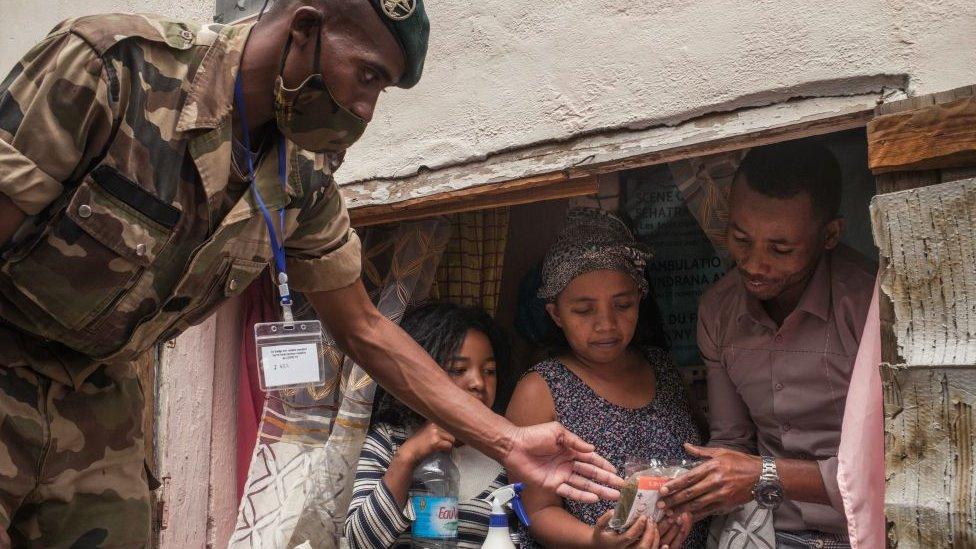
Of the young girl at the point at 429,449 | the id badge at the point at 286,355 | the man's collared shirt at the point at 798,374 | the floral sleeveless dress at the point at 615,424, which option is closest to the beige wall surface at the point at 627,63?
the young girl at the point at 429,449

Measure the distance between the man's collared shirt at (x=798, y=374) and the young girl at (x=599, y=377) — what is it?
224 millimetres

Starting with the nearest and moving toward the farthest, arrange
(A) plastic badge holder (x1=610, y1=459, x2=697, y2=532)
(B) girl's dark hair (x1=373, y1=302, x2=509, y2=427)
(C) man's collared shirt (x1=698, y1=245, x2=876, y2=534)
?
(A) plastic badge holder (x1=610, y1=459, x2=697, y2=532)
(C) man's collared shirt (x1=698, y1=245, x2=876, y2=534)
(B) girl's dark hair (x1=373, y1=302, x2=509, y2=427)

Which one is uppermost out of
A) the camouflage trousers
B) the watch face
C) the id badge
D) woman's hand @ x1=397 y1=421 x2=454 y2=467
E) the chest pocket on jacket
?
the chest pocket on jacket

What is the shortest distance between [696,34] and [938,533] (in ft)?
5.15

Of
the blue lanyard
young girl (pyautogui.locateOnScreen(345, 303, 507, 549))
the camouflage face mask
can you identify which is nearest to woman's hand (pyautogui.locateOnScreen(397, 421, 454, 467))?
young girl (pyautogui.locateOnScreen(345, 303, 507, 549))

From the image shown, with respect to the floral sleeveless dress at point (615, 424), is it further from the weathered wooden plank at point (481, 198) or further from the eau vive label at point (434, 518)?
the weathered wooden plank at point (481, 198)

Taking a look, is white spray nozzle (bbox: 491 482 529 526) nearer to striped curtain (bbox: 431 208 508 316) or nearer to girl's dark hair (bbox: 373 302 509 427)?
girl's dark hair (bbox: 373 302 509 427)

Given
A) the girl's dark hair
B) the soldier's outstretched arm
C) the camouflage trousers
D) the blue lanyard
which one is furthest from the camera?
the girl's dark hair


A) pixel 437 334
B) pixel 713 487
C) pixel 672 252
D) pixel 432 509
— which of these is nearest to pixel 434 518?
pixel 432 509

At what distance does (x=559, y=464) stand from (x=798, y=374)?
0.84 m

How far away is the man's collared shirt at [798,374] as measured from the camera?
2916 mm

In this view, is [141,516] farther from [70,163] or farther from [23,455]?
[70,163]

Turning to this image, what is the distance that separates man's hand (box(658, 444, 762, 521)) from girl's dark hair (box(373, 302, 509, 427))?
3.38ft

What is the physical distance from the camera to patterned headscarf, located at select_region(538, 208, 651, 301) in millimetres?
3391
